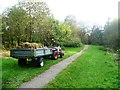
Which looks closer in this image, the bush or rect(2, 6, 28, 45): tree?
rect(2, 6, 28, 45): tree

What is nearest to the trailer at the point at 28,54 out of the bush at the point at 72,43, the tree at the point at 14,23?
the tree at the point at 14,23

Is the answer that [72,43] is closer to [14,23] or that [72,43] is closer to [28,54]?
[14,23]

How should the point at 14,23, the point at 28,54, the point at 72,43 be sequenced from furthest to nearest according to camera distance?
the point at 72,43, the point at 14,23, the point at 28,54

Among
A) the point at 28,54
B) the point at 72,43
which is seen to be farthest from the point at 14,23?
the point at 72,43

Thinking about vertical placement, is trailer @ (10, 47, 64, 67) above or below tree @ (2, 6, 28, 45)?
below

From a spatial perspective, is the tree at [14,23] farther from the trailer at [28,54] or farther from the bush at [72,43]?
the bush at [72,43]

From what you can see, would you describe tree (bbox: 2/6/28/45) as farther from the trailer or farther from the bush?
the bush

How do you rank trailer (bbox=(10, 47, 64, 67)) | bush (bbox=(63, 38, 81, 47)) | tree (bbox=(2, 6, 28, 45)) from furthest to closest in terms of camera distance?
bush (bbox=(63, 38, 81, 47)) < tree (bbox=(2, 6, 28, 45)) < trailer (bbox=(10, 47, 64, 67))

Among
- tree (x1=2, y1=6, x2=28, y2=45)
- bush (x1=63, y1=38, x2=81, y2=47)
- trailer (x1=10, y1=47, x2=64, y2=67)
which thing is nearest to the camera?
trailer (x1=10, y1=47, x2=64, y2=67)

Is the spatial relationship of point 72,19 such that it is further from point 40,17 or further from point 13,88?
point 13,88

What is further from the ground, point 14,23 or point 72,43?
point 14,23

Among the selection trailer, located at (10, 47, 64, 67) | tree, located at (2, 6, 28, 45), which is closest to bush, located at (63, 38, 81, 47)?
tree, located at (2, 6, 28, 45)

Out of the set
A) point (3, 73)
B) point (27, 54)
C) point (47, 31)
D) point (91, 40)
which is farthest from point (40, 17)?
point (91, 40)

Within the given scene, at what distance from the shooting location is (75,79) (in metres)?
11.2
